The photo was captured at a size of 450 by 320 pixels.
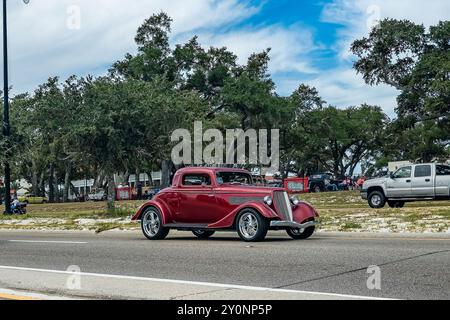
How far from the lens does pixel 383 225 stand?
18062 mm

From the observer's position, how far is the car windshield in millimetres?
15977

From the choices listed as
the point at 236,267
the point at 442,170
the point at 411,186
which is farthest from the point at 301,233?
the point at 442,170

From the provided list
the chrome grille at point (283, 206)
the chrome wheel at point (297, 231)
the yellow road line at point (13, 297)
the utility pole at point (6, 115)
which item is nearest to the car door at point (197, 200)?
the chrome grille at point (283, 206)

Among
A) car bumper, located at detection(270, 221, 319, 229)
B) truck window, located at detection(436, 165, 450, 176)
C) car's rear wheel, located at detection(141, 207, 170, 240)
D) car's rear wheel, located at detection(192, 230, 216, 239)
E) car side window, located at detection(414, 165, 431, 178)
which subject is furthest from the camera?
car side window, located at detection(414, 165, 431, 178)

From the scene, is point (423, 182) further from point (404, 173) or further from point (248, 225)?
point (248, 225)

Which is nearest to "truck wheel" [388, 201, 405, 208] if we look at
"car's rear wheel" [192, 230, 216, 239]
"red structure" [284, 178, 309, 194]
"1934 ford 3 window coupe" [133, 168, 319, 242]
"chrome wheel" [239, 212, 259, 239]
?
"car's rear wheel" [192, 230, 216, 239]

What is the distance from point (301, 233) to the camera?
1595 cm

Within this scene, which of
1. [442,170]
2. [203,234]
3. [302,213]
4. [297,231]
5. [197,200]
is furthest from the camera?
[442,170]

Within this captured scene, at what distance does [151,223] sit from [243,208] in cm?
328

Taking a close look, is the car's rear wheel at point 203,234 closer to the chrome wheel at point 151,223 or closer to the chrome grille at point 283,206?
the chrome wheel at point 151,223

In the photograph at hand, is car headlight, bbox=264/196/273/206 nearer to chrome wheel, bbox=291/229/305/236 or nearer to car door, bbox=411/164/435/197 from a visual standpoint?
chrome wheel, bbox=291/229/305/236

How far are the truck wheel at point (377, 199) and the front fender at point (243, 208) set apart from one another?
1400 centimetres

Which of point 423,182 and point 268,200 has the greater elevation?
point 423,182
